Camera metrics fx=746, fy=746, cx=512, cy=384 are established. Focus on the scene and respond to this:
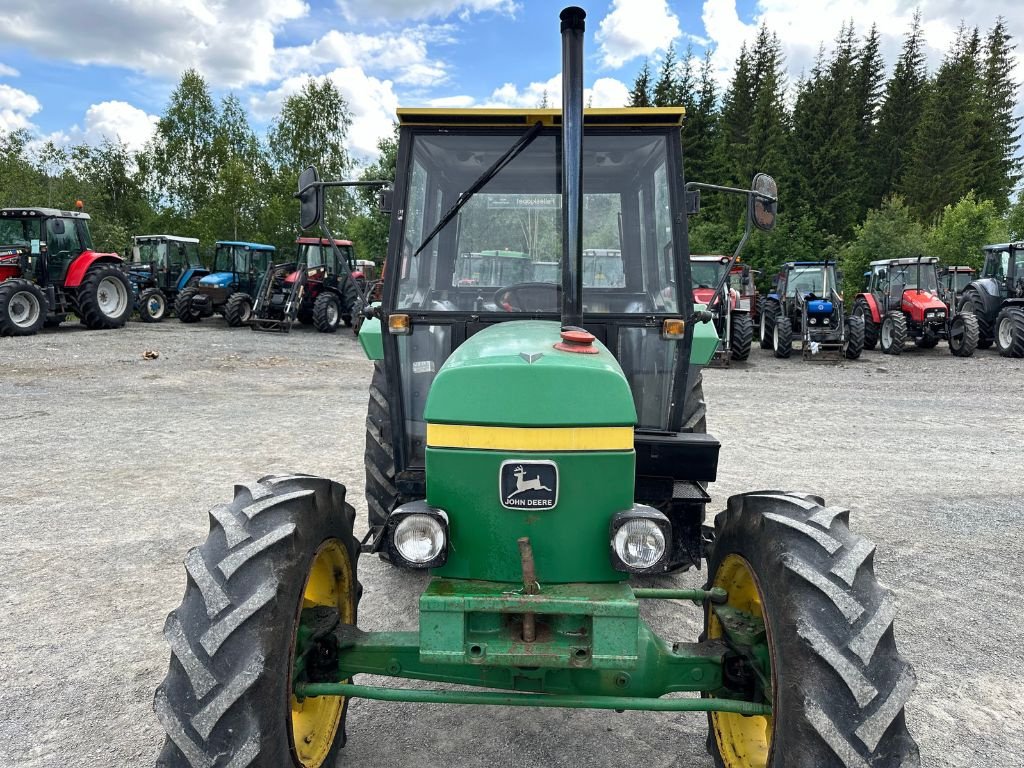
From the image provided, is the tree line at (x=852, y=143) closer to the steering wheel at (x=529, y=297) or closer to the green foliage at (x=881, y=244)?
the green foliage at (x=881, y=244)

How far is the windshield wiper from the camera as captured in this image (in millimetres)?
3295

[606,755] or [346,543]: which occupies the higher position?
[346,543]

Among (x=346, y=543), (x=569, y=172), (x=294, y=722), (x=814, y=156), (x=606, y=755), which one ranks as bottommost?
(x=606, y=755)

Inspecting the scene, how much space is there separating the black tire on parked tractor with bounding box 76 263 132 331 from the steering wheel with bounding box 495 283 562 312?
1639cm

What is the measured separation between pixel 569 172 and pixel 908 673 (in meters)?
1.97

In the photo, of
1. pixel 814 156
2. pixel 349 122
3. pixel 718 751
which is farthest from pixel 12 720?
pixel 814 156

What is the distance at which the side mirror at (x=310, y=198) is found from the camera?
353 cm

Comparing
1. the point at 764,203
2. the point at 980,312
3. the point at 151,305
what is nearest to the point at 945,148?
the point at 980,312

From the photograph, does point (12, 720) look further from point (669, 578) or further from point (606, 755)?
point (669, 578)

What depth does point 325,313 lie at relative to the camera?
1922 cm

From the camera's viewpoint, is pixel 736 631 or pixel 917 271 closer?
pixel 736 631

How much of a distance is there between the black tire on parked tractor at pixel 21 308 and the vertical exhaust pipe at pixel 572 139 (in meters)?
16.0

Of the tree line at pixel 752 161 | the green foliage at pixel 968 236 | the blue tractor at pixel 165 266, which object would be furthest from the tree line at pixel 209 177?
the green foliage at pixel 968 236

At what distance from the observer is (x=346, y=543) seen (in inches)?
105
